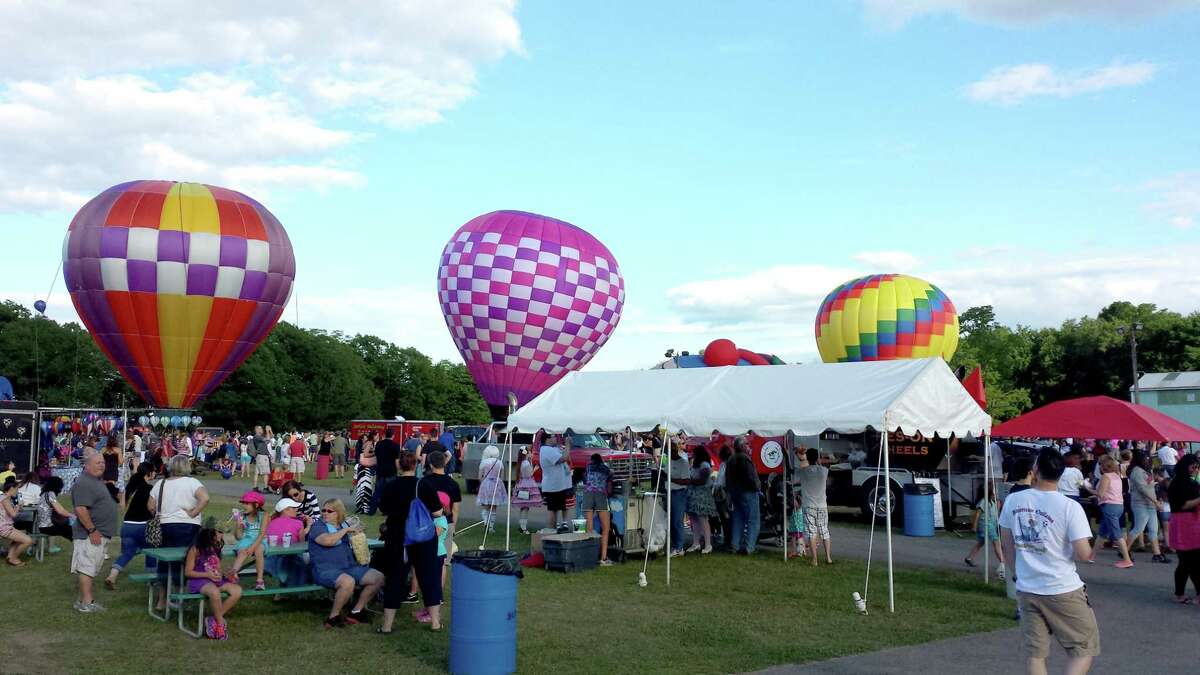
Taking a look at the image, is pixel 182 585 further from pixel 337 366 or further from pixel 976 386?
pixel 337 366

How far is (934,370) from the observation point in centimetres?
1162

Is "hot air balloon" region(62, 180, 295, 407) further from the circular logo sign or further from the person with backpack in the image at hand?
the circular logo sign

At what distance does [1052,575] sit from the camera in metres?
5.79

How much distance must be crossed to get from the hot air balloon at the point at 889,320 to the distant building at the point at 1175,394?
58.5ft

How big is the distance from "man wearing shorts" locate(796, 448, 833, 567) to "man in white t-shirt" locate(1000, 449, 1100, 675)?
23.0 ft

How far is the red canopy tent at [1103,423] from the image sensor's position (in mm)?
13844

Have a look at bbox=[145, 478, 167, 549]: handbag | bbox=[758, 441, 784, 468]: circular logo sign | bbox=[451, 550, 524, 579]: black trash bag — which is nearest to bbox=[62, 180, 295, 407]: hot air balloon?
bbox=[145, 478, 167, 549]: handbag

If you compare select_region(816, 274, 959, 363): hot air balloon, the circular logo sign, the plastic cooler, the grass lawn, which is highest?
select_region(816, 274, 959, 363): hot air balloon

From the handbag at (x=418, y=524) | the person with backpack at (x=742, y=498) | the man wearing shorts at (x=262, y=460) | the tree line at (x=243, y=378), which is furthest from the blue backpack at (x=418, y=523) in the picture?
the tree line at (x=243, y=378)

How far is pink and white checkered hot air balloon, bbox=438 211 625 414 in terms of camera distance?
106 ft

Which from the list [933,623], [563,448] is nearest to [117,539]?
[563,448]

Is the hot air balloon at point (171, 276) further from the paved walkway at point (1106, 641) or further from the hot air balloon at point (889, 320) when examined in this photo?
the paved walkway at point (1106, 641)

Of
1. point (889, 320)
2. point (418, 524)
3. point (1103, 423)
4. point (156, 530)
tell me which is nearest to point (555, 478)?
point (156, 530)

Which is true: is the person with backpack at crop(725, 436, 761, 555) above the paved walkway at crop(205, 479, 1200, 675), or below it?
above
